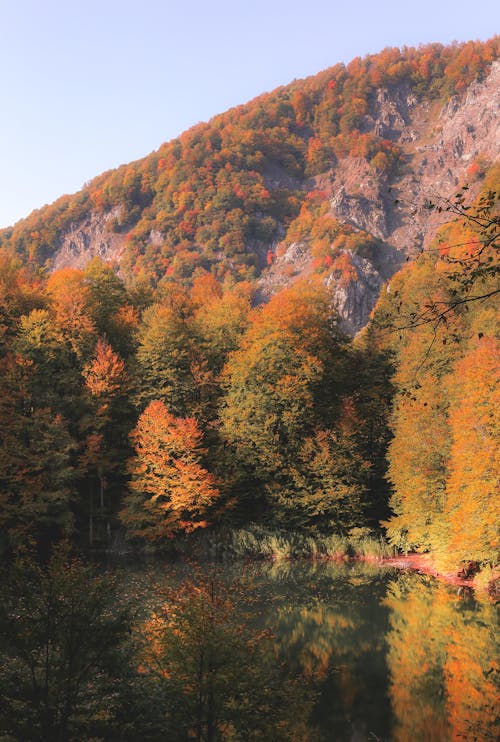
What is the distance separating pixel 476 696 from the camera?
600 inches

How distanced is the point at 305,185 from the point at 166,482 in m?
129

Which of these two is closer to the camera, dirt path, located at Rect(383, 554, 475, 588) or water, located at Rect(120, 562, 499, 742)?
water, located at Rect(120, 562, 499, 742)

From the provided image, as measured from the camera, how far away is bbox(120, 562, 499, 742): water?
40.0ft

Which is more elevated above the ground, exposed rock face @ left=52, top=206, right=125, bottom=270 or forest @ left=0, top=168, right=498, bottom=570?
exposed rock face @ left=52, top=206, right=125, bottom=270

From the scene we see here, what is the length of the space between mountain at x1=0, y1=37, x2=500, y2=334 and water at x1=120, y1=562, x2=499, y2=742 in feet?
268

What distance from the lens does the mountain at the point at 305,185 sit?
121188mm

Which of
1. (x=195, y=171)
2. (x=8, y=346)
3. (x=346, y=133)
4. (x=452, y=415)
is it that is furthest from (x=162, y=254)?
(x=452, y=415)

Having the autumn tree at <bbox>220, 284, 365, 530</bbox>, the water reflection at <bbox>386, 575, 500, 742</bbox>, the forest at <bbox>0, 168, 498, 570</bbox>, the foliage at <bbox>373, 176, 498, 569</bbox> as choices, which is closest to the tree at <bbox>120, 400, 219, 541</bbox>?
the forest at <bbox>0, 168, 498, 570</bbox>

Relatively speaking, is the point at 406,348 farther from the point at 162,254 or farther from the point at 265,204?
→ the point at 265,204

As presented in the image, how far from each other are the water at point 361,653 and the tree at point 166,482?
6.64 m

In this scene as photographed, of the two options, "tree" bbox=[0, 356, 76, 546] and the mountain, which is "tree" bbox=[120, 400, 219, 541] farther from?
the mountain

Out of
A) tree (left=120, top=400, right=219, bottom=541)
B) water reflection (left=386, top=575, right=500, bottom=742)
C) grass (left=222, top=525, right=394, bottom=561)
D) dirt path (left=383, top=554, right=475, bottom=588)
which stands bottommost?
dirt path (left=383, top=554, right=475, bottom=588)

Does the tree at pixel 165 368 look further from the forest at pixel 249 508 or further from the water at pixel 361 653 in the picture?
the water at pixel 361 653

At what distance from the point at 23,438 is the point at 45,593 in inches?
1220
